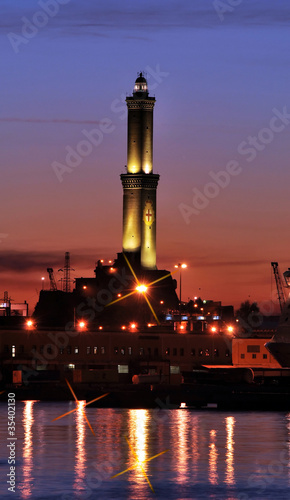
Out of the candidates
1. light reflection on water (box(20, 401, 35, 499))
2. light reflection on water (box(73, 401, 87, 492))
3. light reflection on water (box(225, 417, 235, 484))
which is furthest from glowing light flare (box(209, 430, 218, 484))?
light reflection on water (box(20, 401, 35, 499))

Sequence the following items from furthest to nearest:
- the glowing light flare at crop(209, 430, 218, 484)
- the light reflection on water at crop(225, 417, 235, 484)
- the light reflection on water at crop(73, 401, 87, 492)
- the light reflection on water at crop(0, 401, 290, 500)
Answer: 1. the light reflection on water at crop(225, 417, 235, 484)
2. the glowing light flare at crop(209, 430, 218, 484)
3. the light reflection on water at crop(73, 401, 87, 492)
4. the light reflection on water at crop(0, 401, 290, 500)

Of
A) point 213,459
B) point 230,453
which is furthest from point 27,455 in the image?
point 230,453

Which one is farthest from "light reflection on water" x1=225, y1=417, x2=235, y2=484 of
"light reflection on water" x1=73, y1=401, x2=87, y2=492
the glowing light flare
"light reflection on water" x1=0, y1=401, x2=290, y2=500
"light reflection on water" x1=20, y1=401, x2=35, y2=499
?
"light reflection on water" x1=20, y1=401, x2=35, y2=499

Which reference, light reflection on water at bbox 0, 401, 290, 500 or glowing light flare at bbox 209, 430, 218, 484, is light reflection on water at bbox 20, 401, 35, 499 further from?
glowing light flare at bbox 209, 430, 218, 484

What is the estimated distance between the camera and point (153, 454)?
73812mm

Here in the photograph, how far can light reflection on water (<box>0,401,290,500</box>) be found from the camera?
192 ft

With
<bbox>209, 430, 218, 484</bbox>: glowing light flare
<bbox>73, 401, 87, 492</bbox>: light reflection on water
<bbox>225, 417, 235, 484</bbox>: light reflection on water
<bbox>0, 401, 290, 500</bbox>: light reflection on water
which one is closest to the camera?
<bbox>0, 401, 290, 500</bbox>: light reflection on water

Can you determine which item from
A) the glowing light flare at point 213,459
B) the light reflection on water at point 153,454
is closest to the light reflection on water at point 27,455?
the light reflection on water at point 153,454

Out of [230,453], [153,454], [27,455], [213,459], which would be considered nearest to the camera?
[213,459]

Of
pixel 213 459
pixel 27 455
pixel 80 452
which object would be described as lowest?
pixel 213 459

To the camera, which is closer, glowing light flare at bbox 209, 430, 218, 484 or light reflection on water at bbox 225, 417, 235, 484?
glowing light flare at bbox 209, 430, 218, 484

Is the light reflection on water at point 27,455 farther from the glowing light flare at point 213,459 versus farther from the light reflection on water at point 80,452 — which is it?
the glowing light flare at point 213,459

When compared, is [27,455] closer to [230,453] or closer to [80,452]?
[80,452]

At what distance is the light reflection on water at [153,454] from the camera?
5856cm
